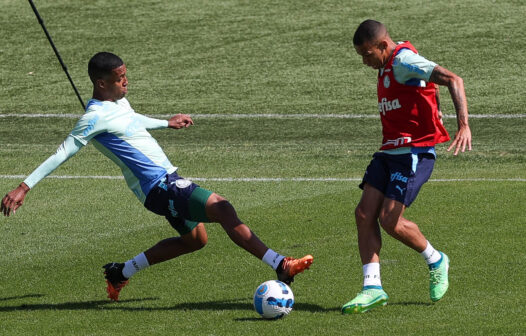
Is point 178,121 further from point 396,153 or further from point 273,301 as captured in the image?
point 273,301

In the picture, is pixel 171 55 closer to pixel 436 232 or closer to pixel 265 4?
pixel 265 4

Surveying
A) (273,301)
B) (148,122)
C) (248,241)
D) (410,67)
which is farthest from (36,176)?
(410,67)

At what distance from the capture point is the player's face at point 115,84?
7.71 meters

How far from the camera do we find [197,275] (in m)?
8.60

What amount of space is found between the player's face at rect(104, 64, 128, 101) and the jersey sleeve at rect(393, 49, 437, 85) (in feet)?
6.67

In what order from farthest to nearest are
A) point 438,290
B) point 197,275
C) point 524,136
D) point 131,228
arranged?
1. point 524,136
2. point 131,228
3. point 197,275
4. point 438,290

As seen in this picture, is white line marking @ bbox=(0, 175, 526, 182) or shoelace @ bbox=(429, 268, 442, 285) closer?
shoelace @ bbox=(429, 268, 442, 285)

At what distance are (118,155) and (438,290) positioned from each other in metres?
2.55

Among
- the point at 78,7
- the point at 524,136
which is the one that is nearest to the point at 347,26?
the point at 78,7

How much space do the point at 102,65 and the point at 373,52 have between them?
201 centimetres

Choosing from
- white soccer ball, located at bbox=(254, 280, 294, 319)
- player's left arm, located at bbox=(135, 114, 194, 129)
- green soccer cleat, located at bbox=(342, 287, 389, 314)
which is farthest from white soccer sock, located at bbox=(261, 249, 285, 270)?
player's left arm, located at bbox=(135, 114, 194, 129)

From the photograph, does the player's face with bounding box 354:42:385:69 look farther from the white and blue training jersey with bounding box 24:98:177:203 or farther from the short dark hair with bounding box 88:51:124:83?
the short dark hair with bounding box 88:51:124:83

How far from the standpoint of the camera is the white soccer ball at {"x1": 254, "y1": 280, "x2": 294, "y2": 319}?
22.9 feet

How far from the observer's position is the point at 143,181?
768 centimetres
